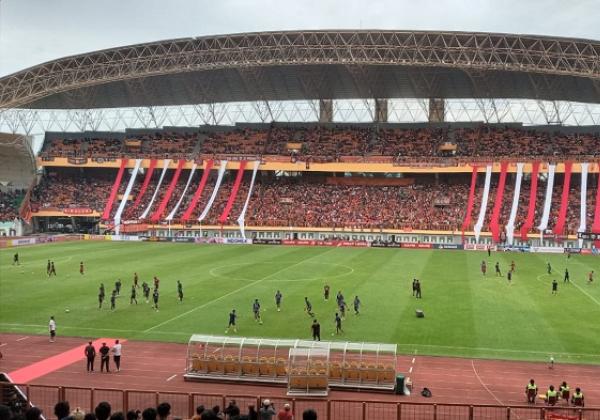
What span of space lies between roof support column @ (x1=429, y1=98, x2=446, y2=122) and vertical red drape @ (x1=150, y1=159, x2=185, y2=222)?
37.7 meters

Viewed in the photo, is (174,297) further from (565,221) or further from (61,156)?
(61,156)

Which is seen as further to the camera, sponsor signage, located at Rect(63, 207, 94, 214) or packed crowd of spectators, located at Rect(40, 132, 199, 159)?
packed crowd of spectators, located at Rect(40, 132, 199, 159)

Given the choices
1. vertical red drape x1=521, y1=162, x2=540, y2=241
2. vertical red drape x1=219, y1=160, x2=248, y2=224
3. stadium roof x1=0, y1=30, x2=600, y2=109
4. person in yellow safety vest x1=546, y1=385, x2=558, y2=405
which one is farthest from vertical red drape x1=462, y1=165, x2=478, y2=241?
person in yellow safety vest x1=546, y1=385, x2=558, y2=405

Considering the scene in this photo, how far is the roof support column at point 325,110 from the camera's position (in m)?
90.0

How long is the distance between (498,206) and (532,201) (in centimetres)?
400

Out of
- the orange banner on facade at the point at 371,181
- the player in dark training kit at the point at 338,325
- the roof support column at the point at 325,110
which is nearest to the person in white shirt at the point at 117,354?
the player in dark training kit at the point at 338,325

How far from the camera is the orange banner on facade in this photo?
84938 mm

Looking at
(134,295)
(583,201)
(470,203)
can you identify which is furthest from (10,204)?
(583,201)

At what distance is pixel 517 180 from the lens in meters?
73.2

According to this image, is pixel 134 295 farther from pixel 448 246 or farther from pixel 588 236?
pixel 588 236

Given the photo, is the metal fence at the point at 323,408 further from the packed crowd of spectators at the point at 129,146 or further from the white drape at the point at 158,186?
the packed crowd of spectators at the point at 129,146

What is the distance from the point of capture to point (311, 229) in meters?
74.5

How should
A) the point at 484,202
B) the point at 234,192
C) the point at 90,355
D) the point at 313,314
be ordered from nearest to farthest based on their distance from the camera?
1. the point at 90,355
2. the point at 313,314
3. the point at 484,202
4. the point at 234,192

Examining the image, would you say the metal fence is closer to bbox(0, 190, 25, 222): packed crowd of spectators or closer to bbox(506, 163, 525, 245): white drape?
bbox(506, 163, 525, 245): white drape
